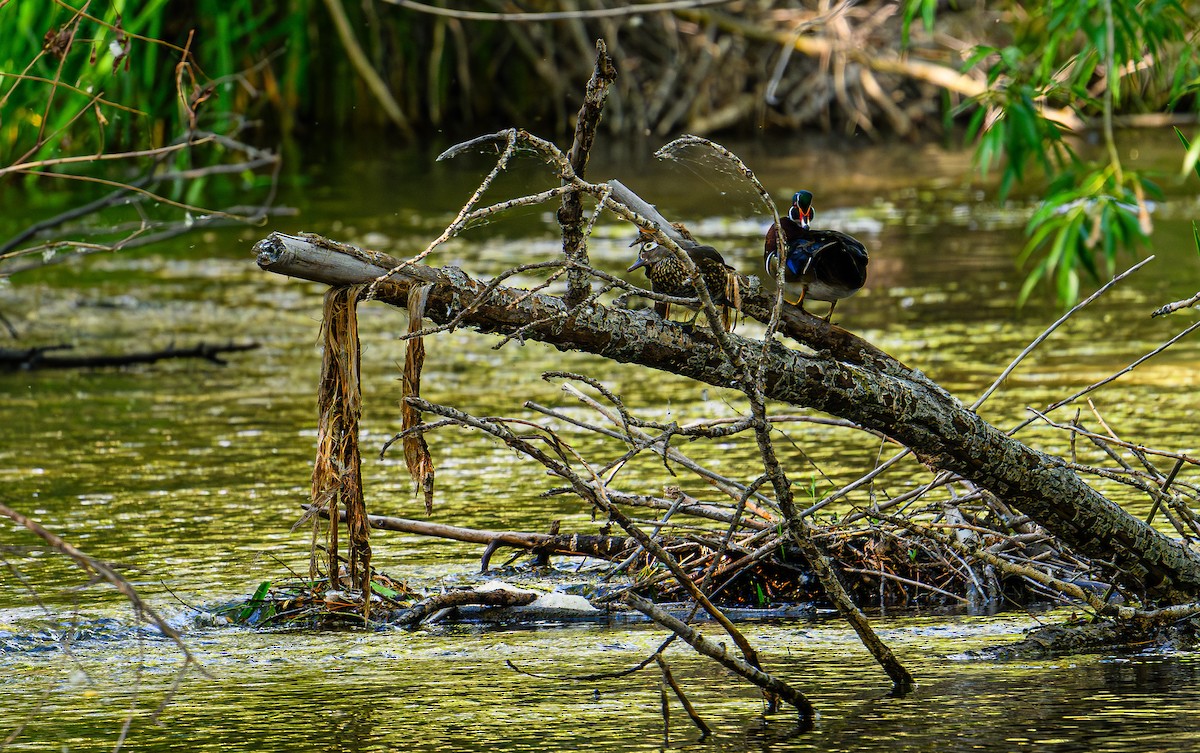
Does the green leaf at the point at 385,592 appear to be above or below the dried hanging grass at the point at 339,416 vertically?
below

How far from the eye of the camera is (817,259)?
4621mm

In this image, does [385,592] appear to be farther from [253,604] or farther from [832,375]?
[832,375]

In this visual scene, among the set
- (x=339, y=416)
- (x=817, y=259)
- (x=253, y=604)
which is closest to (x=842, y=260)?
(x=817, y=259)

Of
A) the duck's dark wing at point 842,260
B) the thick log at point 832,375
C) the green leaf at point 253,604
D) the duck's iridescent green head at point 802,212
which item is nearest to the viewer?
the thick log at point 832,375

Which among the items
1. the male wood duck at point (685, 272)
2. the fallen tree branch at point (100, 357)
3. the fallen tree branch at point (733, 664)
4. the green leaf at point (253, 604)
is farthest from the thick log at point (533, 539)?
the fallen tree branch at point (100, 357)

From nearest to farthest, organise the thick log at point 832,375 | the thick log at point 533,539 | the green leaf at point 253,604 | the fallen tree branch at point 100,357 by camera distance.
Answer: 1. the thick log at point 832,375
2. the green leaf at point 253,604
3. the thick log at point 533,539
4. the fallen tree branch at point 100,357

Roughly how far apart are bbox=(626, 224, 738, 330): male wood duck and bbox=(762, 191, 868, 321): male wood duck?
25 cm

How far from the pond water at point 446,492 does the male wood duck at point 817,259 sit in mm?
522

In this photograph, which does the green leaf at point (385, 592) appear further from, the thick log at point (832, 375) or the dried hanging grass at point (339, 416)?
the thick log at point (832, 375)

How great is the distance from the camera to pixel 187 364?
9.92 m

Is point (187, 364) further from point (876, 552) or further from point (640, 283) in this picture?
point (876, 552)

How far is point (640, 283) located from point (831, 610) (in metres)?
6.29

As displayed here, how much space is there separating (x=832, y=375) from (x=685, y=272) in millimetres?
417

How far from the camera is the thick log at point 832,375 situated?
13.1 feet
